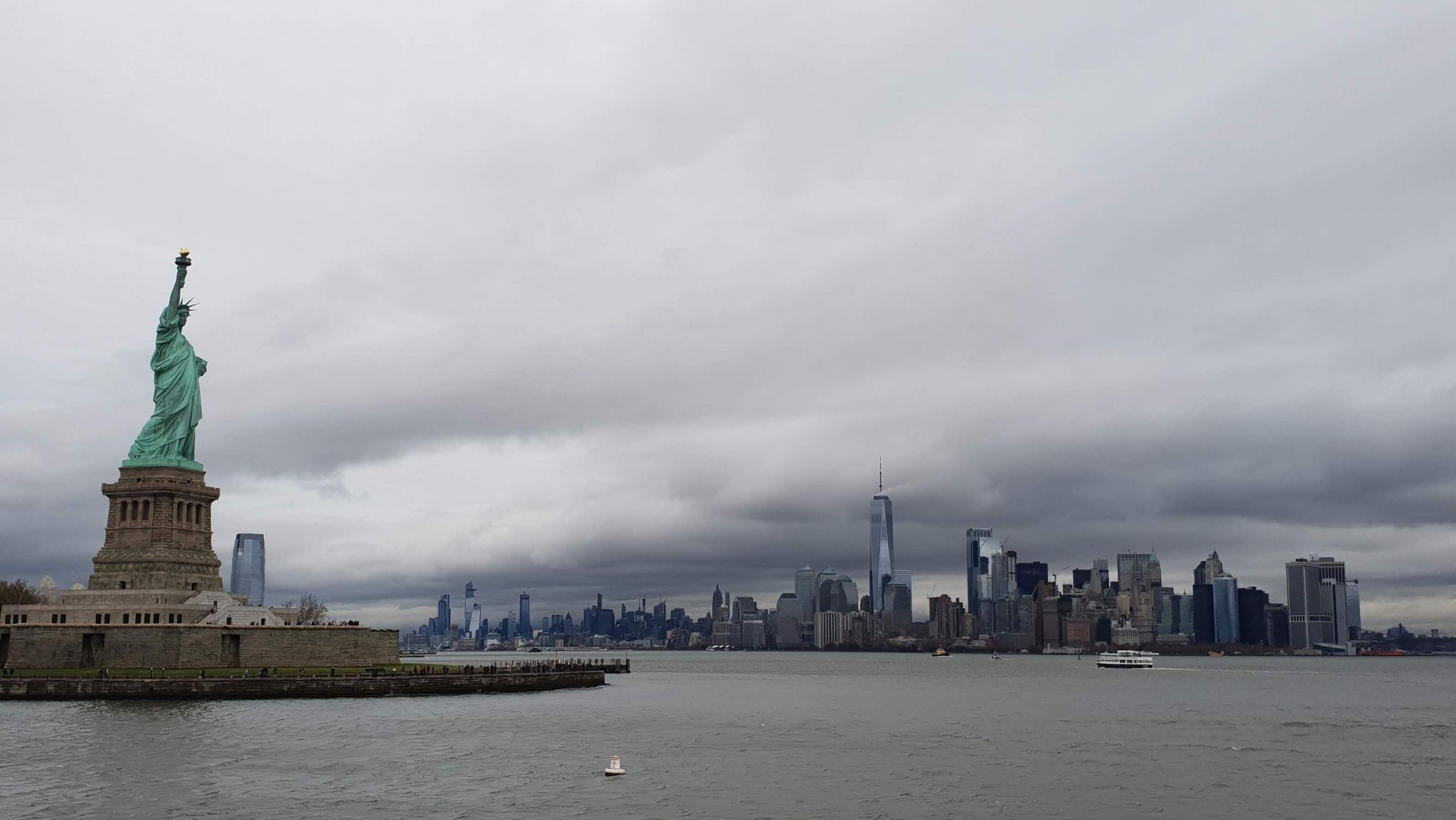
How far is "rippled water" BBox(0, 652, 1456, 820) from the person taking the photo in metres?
54.7

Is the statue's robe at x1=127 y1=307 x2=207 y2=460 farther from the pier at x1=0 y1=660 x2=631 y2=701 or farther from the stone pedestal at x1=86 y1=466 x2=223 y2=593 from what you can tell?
the pier at x1=0 y1=660 x2=631 y2=701

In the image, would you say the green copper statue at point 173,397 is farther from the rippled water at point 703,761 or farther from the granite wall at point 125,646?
the rippled water at point 703,761

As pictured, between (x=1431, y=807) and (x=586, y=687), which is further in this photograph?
(x=586, y=687)

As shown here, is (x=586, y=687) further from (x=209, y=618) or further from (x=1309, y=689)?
(x=1309, y=689)

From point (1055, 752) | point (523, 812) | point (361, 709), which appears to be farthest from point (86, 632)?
point (1055, 752)

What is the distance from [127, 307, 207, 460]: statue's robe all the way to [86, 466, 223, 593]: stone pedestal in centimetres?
255

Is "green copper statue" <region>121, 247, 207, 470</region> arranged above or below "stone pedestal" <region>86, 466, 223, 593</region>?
above

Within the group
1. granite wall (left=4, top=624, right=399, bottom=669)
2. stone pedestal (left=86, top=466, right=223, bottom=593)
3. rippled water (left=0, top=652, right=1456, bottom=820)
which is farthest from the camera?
stone pedestal (left=86, top=466, right=223, bottom=593)

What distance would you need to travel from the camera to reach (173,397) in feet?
413

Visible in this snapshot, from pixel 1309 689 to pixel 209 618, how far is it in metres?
131

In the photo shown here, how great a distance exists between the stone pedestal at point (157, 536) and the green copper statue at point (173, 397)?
1.70 m

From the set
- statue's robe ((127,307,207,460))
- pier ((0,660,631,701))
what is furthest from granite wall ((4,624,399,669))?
statue's robe ((127,307,207,460))

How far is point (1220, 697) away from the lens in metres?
139

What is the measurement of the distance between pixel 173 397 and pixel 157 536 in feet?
47.4
